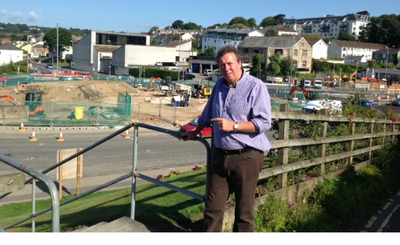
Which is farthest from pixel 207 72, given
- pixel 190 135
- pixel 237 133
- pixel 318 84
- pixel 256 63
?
pixel 237 133

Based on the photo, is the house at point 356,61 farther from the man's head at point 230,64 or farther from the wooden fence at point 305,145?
the man's head at point 230,64

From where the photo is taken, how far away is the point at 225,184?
4227 millimetres

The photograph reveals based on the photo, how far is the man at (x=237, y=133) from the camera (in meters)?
3.98

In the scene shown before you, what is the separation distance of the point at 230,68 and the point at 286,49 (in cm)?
8953

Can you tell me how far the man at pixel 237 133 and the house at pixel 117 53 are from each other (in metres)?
87.6

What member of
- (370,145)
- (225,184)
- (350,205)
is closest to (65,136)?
(370,145)

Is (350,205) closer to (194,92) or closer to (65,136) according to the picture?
(65,136)

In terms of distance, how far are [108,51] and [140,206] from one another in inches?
3799

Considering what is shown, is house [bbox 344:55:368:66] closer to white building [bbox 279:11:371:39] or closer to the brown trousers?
white building [bbox 279:11:371:39]

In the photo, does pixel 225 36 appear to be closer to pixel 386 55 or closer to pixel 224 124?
pixel 386 55

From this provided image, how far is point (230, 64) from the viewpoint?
13.2 feet

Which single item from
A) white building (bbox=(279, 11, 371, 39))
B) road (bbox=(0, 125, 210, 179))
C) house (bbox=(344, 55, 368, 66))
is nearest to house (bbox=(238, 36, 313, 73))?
house (bbox=(344, 55, 368, 66))

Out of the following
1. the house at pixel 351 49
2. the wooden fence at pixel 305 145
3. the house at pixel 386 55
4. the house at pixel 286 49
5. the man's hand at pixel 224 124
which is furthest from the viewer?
the house at pixel 351 49

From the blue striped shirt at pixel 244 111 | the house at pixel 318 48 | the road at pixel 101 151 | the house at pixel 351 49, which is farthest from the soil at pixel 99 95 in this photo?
the house at pixel 351 49
